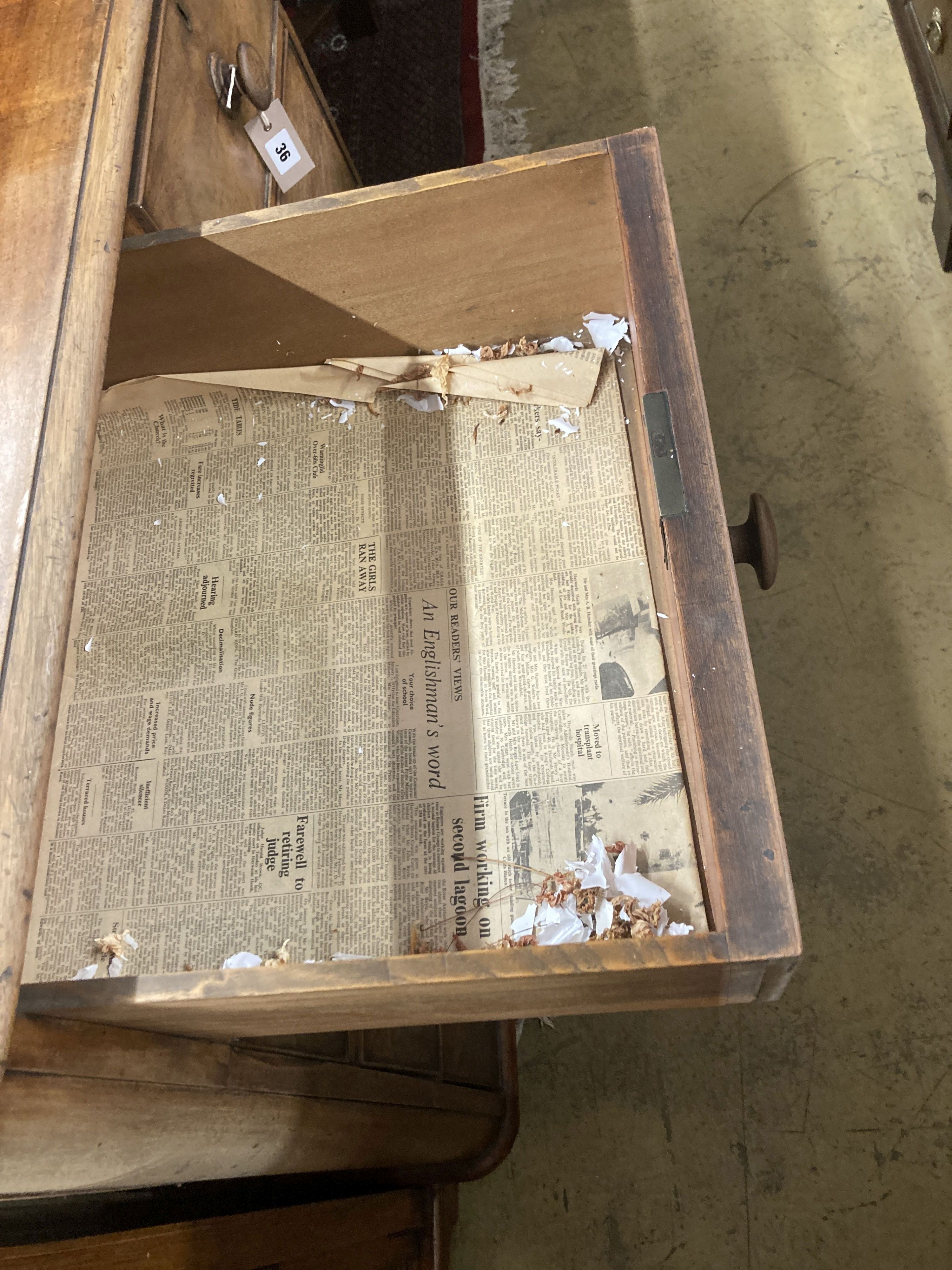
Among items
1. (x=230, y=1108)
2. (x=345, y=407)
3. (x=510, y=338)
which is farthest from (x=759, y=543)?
(x=230, y=1108)

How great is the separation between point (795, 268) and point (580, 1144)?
4.64 ft

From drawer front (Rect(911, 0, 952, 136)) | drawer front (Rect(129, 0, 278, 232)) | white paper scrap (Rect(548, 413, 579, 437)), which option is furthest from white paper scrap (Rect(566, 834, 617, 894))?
drawer front (Rect(911, 0, 952, 136))

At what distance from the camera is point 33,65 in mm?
836

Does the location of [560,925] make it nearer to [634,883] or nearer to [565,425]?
[634,883]

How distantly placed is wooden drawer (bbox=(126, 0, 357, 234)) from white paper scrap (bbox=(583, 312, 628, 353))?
1.42 ft

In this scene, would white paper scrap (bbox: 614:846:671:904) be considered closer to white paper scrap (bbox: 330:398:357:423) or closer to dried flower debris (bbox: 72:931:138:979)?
dried flower debris (bbox: 72:931:138:979)

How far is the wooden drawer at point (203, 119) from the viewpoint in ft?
2.85

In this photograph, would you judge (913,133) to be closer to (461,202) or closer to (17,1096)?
(461,202)

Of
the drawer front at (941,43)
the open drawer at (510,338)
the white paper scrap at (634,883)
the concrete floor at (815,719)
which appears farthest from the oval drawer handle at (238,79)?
the drawer front at (941,43)

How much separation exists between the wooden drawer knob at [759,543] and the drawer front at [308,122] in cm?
73

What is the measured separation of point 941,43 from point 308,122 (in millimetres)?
972

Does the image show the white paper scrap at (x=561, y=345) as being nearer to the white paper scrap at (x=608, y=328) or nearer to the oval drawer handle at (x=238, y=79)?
the white paper scrap at (x=608, y=328)

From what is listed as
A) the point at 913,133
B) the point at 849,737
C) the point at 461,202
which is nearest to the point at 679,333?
the point at 461,202

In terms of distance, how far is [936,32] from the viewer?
1.39 metres
